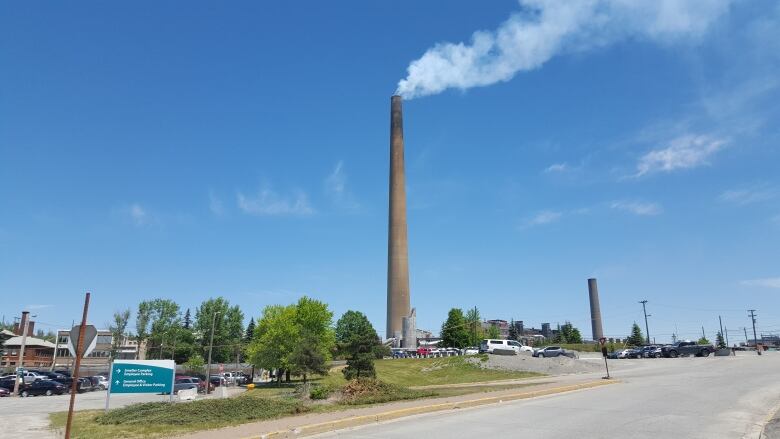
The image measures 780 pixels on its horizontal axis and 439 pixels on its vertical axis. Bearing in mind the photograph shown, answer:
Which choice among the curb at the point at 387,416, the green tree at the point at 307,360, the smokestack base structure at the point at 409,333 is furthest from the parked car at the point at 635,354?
the curb at the point at 387,416

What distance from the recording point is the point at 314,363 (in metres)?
49.1

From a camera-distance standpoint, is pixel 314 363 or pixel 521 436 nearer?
pixel 521 436

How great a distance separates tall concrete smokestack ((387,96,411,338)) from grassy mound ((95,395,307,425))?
220 feet

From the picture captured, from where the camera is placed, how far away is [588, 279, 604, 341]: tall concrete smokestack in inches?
4685

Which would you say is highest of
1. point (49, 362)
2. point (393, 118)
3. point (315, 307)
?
point (393, 118)

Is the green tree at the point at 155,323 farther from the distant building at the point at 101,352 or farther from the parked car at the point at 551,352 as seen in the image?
the parked car at the point at 551,352

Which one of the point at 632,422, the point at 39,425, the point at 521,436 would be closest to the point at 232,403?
the point at 39,425

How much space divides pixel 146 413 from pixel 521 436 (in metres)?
13.3

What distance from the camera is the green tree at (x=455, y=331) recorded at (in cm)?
10450

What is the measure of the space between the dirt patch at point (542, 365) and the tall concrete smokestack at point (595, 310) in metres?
75.0

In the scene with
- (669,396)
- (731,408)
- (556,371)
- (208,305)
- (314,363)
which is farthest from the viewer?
(208,305)

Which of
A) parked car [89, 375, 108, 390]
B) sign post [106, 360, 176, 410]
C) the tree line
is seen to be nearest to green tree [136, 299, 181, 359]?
the tree line

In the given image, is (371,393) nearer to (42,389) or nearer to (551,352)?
(42,389)

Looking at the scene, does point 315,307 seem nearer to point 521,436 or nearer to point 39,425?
point 39,425
